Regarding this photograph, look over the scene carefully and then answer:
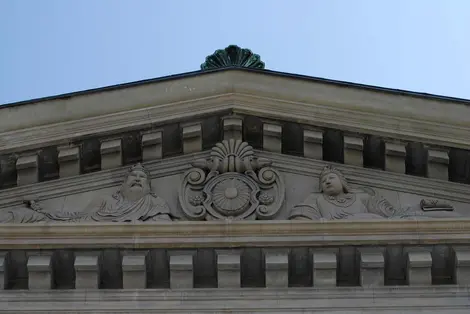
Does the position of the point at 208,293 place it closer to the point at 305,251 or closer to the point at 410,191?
the point at 305,251

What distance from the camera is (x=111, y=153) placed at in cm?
2133

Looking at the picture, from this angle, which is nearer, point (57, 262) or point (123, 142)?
point (57, 262)

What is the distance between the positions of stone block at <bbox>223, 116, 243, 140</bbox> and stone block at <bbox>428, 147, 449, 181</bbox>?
255 cm

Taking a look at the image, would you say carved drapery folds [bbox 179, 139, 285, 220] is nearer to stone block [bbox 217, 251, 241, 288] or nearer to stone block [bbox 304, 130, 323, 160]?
stone block [bbox 304, 130, 323, 160]

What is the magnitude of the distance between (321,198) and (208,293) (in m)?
2.28

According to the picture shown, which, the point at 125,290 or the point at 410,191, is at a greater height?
the point at 410,191

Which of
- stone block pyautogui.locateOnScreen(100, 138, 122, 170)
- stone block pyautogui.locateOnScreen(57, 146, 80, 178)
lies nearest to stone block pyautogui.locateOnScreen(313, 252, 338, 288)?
stone block pyautogui.locateOnScreen(100, 138, 122, 170)

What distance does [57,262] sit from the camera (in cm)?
1967

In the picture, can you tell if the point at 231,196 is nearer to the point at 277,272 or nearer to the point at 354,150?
the point at 277,272

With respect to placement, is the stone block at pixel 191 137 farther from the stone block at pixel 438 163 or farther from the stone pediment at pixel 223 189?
the stone block at pixel 438 163

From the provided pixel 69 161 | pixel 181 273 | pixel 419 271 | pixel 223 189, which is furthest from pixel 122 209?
pixel 419 271

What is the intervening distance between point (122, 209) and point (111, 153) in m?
1.02

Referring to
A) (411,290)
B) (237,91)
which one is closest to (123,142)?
(237,91)

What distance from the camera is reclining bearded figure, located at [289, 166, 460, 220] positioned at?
67.2 feet
